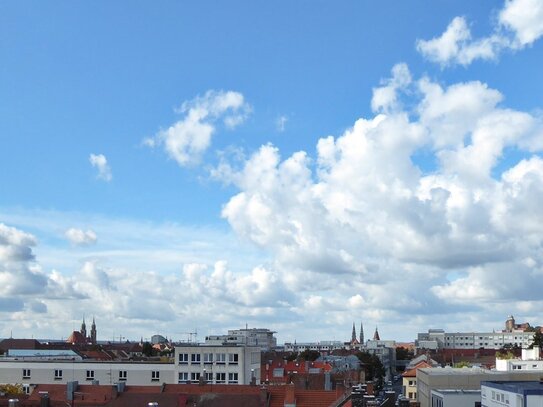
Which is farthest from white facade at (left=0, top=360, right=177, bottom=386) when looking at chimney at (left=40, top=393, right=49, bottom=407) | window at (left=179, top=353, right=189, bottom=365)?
chimney at (left=40, top=393, right=49, bottom=407)

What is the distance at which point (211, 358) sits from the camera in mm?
98562

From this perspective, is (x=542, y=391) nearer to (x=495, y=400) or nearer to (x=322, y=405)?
(x=495, y=400)

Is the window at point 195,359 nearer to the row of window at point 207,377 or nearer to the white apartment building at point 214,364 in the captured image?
the white apartment building at point 214,364

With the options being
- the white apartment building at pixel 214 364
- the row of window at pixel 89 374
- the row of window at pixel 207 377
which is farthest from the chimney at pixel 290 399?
the row of window at pixel 89 374

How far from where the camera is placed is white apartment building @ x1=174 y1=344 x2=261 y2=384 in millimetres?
97938

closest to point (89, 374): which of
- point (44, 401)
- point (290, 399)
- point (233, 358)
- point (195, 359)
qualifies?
point (195, 359)

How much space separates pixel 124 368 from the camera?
103 m

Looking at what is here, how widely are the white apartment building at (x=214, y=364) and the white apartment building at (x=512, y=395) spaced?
1348 inches

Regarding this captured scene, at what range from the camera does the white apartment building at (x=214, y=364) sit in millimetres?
97938

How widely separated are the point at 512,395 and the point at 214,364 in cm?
4541

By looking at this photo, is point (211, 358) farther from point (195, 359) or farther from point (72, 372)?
point (72, 372)

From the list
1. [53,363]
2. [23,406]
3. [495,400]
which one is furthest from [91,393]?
[495,400]

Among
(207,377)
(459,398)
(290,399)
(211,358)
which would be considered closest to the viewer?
(290,399)

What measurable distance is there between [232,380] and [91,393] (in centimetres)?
2414
